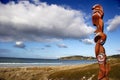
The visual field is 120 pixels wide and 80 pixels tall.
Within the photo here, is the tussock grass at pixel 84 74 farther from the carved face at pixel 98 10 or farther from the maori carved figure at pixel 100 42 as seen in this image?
the carved face at pixel 98 10

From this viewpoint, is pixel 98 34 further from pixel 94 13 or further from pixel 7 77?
pixel 7 77

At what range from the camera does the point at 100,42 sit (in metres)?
24.2

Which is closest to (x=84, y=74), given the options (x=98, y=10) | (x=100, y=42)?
(x=98, y=10)

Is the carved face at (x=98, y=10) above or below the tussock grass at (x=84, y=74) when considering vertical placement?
above

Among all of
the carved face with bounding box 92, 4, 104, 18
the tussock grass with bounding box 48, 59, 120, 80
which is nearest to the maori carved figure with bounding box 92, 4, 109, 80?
the carved face with bounding box 92, 4, 104, 18

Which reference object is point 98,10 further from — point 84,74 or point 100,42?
point 84,74

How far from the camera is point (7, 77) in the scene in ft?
217

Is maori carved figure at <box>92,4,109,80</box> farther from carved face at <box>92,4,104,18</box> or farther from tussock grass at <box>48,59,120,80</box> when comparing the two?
tussock grass at <box>48,59,120,80</box>

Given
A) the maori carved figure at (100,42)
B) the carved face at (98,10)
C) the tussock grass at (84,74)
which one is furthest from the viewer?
the tussock grass at (84,74)

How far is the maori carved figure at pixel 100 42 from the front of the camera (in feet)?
78.5

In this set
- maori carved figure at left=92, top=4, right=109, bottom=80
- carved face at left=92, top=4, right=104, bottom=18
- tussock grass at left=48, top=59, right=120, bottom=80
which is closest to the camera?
maori carved figure at left=92, top=4, right=109, bottom=80

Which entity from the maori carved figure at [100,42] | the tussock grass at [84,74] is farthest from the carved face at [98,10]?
the tussock grass at [84,74]

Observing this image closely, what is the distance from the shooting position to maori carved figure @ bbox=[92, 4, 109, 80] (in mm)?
23938

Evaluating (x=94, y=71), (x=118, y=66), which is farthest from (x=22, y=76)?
(x=118, y=66)
